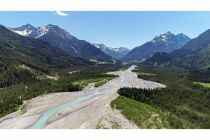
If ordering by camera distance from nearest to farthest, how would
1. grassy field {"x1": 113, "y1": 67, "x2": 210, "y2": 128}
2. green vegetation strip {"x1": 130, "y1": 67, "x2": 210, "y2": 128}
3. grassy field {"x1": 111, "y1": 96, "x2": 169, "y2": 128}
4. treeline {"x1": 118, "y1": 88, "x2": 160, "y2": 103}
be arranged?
grassy field {"x1": 111, "y1": 96, "x2": 169, "y2": 128}, grassy field {"x1": 113, "y1": 67, "x2": 210, "y2": 128}, green vegetation strip {"x1": 130, "y1": 67, "x2": 210, "y2": 128}, treeline {"x1": 118, "y1": 88, "x2": 160, "y2": 103}

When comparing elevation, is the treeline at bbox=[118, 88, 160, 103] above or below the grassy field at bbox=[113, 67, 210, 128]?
above

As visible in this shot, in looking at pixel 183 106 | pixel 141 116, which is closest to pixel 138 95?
pixel 183 106

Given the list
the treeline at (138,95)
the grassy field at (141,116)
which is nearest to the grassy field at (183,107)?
the treeline at (138,95)

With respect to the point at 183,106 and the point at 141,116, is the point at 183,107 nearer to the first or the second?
the point at 183,106

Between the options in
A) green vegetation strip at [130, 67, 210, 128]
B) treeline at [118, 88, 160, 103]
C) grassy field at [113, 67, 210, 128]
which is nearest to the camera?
grassy field at [113, 67, 210, 128]

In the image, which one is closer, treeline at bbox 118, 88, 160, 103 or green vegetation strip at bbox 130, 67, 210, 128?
green vegetation strip at bbox 130, 67, 210, 128

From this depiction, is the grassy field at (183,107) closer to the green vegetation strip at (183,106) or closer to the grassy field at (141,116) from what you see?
the green vegetation strip at (183,106)

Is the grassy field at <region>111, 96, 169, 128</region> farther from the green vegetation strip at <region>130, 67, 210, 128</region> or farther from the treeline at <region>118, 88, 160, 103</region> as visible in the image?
the treeline at <region>118, 88, 160, 103</region>

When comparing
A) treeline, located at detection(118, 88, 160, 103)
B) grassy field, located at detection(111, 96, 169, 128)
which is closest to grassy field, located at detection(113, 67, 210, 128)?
treeline, located at detection(118, 88, 160, 103)
